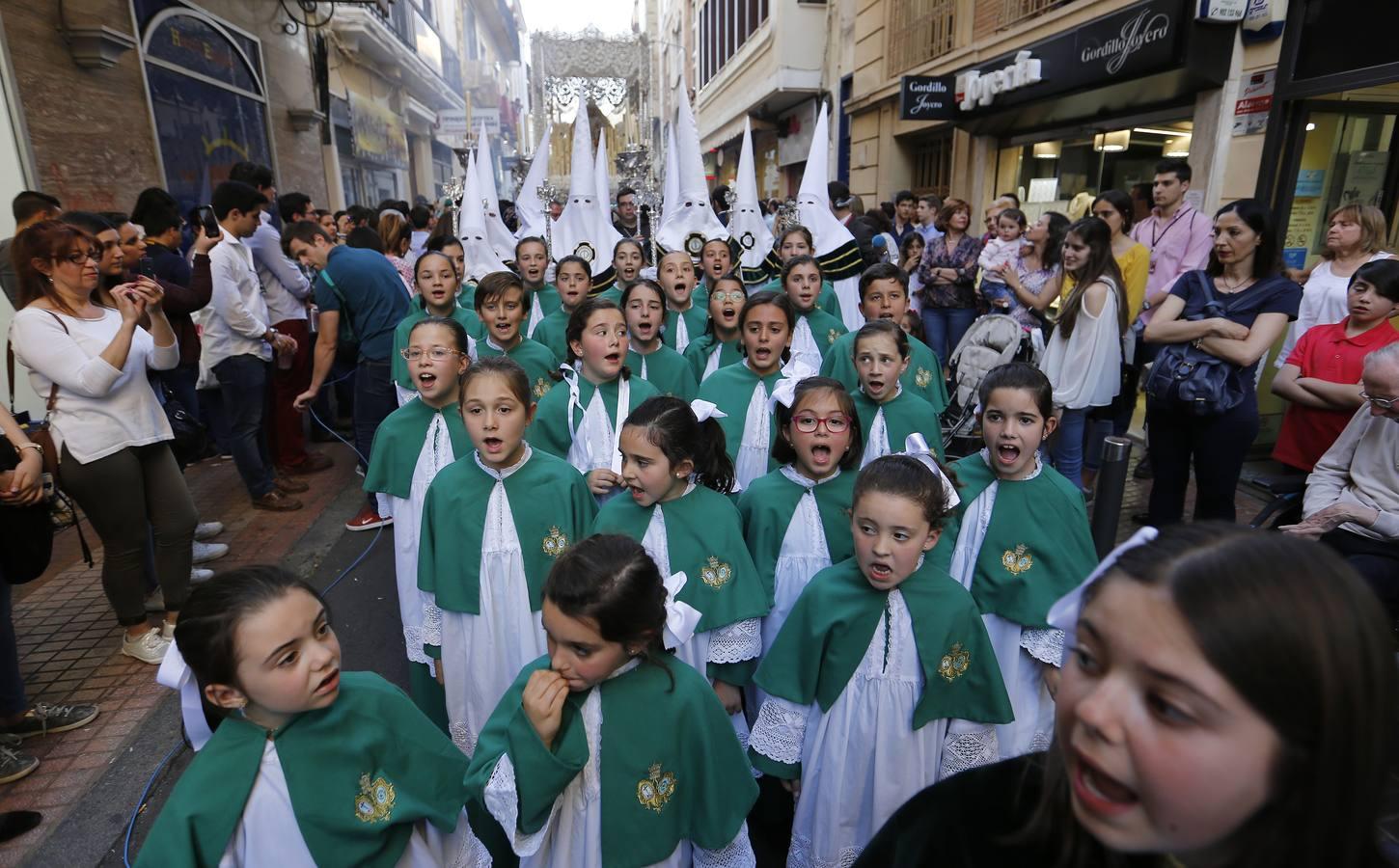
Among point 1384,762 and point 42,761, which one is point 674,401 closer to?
point 1384,762

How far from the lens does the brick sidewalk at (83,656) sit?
294cm

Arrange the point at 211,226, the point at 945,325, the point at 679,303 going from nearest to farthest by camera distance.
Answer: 1. the point at 211,226
2. the point at 679,303
3. the point at 945,325

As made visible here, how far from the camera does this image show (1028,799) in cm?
102

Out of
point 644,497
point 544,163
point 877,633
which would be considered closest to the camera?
point 877,633

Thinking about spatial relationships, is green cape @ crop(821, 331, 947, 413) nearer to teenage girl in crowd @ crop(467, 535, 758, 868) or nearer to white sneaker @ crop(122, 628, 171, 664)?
teenage girl in crowd @ crop(467, 535, 758, 868)

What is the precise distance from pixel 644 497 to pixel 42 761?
2718mm

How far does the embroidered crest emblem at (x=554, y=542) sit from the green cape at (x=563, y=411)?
104 cm

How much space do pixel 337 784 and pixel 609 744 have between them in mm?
592

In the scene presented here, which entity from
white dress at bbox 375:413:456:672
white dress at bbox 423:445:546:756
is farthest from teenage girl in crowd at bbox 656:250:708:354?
white dress at bbox 423:445:546:756

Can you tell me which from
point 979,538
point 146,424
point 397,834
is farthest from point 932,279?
point 397,834

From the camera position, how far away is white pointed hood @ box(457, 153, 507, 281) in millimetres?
7160

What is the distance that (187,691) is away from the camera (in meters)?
1.66

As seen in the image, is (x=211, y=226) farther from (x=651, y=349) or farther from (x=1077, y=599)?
(x=1077, y=599)

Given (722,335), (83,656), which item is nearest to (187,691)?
(83,656)
